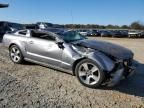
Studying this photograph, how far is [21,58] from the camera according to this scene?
824 cm

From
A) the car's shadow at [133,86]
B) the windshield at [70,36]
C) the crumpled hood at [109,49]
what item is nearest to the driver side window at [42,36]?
the windshield at [70,36]

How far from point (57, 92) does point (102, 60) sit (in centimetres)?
134

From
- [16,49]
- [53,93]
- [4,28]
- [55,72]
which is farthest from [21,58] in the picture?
[4,28]

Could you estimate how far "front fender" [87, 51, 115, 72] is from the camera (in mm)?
5863

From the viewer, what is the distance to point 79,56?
20.9ft

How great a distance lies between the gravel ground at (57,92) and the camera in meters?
4.93

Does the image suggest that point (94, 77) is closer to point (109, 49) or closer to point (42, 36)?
point (109, 49)

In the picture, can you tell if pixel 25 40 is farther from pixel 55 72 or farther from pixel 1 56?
pixel 1 56

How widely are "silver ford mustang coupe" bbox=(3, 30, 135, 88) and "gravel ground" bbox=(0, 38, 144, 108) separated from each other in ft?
0.99

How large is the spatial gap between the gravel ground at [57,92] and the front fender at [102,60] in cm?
58

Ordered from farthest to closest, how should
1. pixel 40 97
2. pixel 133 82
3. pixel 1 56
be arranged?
pixel 1 56, pixel 133 82, pixel 40 97

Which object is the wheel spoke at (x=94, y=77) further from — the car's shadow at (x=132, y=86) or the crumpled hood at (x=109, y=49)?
the crumpled hood at (x=109, y=49)

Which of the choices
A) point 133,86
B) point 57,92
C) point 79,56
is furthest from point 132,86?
point 57,92

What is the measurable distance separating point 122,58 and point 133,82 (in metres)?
0.97
